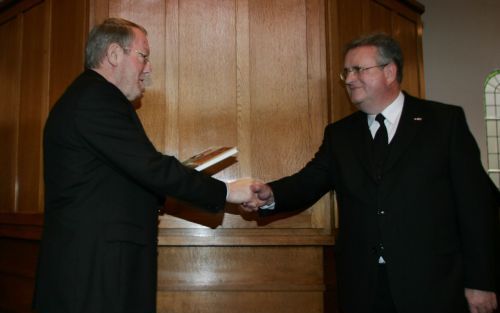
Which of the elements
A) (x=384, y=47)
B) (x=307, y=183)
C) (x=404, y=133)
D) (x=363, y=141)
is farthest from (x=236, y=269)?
(x=384, y=47)

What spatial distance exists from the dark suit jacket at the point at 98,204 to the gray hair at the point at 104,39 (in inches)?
6.0

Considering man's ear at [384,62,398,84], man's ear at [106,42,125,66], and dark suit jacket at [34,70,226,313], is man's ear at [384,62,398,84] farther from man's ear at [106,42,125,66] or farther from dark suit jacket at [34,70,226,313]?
man's ear at [106,42,125,66]

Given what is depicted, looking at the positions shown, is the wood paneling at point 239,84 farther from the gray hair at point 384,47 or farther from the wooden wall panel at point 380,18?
the wooden wall panel at point 380,18

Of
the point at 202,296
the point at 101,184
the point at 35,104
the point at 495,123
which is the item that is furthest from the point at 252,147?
the point at 495,123

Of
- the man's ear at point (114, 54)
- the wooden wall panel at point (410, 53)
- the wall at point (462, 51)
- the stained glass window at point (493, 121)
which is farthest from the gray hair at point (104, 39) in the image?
the stained glass window at point (493, 121)

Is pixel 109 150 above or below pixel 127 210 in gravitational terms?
above

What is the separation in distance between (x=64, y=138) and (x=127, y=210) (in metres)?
0.39

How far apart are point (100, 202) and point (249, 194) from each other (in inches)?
32.3

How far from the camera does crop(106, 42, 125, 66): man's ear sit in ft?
7.67

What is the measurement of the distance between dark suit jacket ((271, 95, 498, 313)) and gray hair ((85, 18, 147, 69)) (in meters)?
1.24

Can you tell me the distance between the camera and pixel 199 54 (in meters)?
2.93

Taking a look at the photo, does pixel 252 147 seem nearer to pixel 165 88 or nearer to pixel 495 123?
pixel 165 88

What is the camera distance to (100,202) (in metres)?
2.06

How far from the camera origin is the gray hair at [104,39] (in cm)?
234
